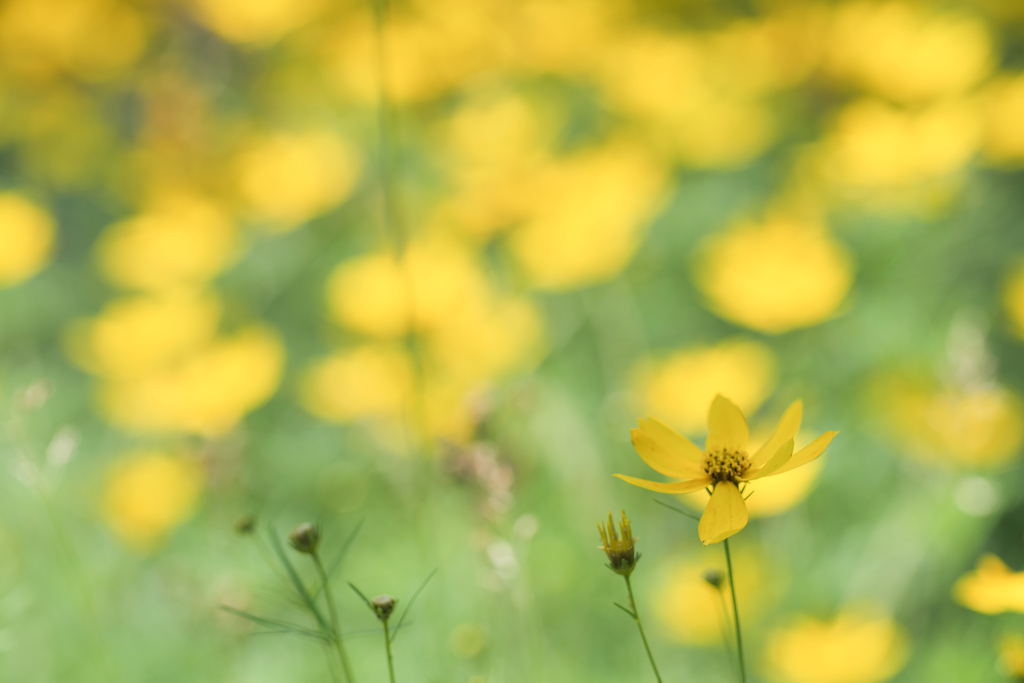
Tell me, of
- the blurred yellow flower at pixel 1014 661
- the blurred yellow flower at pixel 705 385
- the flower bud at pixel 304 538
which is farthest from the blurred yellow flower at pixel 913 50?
the flower bud at pixel 304 538

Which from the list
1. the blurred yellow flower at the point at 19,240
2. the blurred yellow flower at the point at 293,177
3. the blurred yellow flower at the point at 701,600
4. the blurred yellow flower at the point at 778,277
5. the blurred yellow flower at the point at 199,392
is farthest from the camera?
the blurred yellow flower at the point at 293,177

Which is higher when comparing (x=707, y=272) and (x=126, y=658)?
(x=707, y=272)

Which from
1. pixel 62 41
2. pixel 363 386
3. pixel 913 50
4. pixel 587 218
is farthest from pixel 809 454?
pixel 62 41

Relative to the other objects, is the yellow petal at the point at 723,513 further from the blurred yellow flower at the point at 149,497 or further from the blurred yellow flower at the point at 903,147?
the blurred yellow flower at the point at 903,147

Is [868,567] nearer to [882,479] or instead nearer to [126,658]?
[882,479]

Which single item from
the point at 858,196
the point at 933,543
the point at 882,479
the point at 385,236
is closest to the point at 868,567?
the point at 933,543
